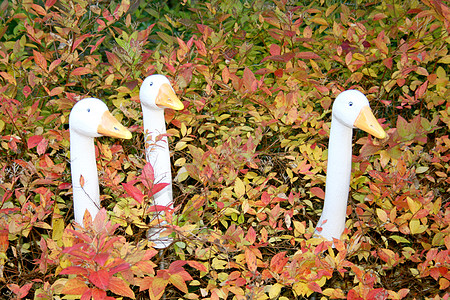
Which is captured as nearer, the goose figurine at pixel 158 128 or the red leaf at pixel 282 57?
the goose figurine at pixel 158 128

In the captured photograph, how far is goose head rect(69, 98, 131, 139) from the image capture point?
1.35 meters

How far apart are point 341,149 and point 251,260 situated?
40 cm

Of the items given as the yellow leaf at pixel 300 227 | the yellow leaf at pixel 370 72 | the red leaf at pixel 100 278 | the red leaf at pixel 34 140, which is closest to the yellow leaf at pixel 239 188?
the yellow leaf at pixel 300 227

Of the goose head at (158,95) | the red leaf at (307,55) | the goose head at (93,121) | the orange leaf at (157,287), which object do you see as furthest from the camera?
the red leaf at (307,55)

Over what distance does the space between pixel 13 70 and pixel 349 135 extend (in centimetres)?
126

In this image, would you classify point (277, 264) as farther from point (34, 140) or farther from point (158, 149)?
point (34, 140)

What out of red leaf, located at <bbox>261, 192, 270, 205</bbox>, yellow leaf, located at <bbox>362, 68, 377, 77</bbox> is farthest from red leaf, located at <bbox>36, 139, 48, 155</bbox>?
yellow leaf, located at <bbox>362, 68, 377, 77</bbox>

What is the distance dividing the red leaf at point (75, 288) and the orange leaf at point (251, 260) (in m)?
0.42

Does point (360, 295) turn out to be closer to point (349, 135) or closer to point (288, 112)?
point (349, 135)

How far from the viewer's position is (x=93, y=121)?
135cm

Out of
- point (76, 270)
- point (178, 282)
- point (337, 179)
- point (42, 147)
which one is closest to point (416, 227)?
point (337, 179)

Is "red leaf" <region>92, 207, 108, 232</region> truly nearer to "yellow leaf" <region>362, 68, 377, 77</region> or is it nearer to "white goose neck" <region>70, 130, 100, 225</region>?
"white goose neck" <region>70, 130, 100, 225</region>

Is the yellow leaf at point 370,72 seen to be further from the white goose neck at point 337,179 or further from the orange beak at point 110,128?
the orange beak at point 110,128

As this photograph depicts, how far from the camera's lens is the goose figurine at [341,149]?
1.39 metres
